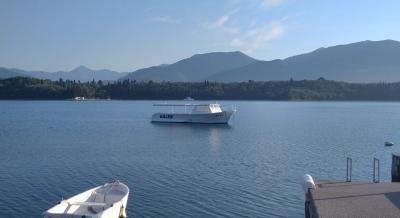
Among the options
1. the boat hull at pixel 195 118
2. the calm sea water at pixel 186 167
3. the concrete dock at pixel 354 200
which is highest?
the concrete dock at pixel 354 200

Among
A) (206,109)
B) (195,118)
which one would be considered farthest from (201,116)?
(206,109)

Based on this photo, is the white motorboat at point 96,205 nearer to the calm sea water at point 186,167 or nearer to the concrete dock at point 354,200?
the calm sea water at point 186,167

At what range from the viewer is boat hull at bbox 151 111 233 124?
89.3m

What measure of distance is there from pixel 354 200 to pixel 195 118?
71.9 metres

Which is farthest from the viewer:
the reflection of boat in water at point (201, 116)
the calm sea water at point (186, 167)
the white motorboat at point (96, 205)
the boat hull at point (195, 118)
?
the reflection of boat in water at point (201, 116)

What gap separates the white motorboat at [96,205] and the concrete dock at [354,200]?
8.22m

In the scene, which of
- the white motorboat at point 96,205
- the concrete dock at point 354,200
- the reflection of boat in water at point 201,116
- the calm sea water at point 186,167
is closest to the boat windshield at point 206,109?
the reflection of boat in water at point 201,116

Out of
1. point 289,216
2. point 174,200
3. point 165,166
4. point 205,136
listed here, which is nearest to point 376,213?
point 289,216

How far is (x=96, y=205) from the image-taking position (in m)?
22.9

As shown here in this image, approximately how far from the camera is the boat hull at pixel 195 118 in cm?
8931

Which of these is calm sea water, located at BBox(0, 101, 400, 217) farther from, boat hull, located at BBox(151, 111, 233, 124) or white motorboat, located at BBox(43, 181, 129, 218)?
boat hull, located at BBox(151, 111, 233, 124)

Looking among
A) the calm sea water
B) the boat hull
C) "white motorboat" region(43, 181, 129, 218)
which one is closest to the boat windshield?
the boat hull

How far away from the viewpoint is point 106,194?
25641 millimetres

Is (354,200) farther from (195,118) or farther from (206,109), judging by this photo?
(206,109)
